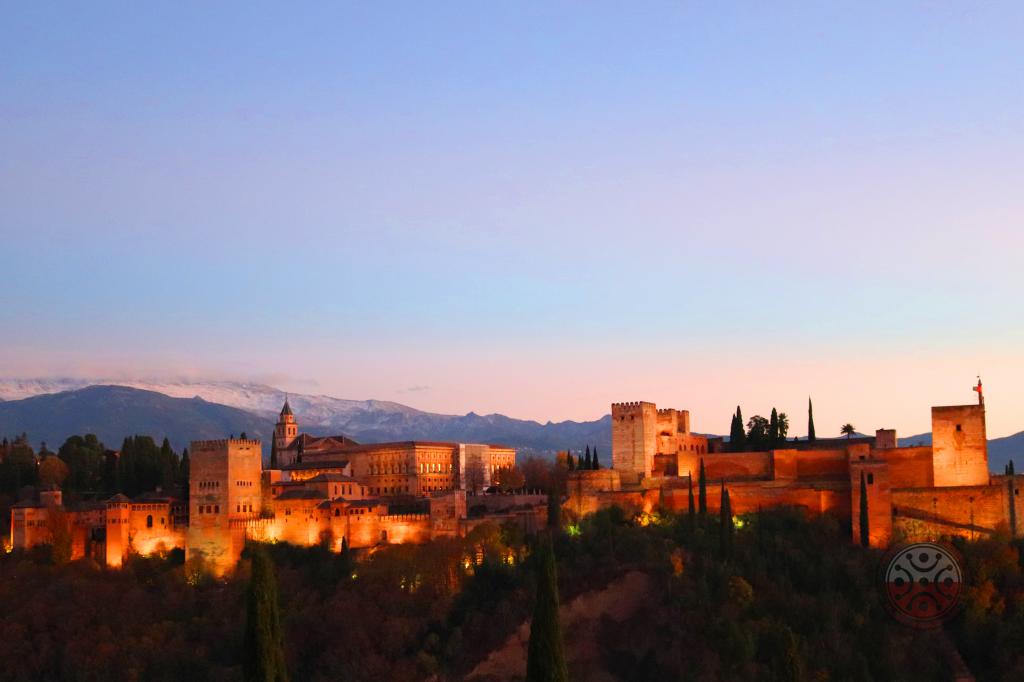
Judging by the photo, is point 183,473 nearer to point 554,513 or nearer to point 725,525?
point 554,513

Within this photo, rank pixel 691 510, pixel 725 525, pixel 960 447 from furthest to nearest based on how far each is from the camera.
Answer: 1. pixel 691 510
2. pixel 960 447
3. pixel 725 525

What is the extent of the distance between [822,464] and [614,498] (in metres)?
9.45

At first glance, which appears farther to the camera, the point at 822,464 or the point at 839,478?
the point at 822,464

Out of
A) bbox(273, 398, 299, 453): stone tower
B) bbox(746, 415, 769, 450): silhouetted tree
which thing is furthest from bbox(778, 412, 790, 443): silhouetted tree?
bbox(273, 398, 299, 453): stone tower

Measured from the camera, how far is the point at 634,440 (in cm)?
6475

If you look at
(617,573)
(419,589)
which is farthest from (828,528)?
(419,589)

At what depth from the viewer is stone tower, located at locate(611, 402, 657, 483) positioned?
64125 mm

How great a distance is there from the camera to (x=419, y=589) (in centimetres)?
5291

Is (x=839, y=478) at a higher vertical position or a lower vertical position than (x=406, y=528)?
higher

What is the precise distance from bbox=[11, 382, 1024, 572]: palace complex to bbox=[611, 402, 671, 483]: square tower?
6cm

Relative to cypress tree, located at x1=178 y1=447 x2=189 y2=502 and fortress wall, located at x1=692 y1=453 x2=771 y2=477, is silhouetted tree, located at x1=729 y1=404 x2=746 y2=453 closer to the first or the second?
fortress wall, located at x1=692 y1=453 x2=771 y2=477

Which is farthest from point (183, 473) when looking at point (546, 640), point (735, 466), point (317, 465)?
point (546, 640)

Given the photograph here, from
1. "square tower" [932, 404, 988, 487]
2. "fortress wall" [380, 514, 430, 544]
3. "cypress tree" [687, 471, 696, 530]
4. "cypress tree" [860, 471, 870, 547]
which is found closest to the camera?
"cypress tree" [860, 471, 870, 547]

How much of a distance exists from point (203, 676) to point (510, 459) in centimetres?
4212
